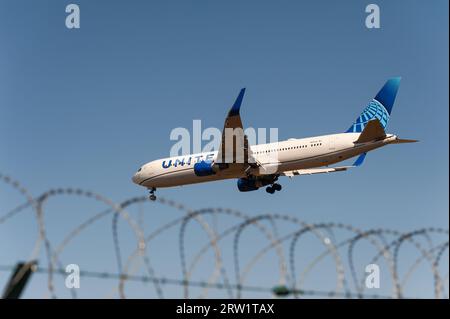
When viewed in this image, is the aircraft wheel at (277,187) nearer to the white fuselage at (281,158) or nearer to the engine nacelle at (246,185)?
the engine nacelle at (246,185)

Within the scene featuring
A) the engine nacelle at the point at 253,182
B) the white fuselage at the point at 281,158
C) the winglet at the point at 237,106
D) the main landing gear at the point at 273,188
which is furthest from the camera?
the main landing gear at the point at 273,188

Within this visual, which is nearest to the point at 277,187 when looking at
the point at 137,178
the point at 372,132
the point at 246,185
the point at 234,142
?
the point at 246,185

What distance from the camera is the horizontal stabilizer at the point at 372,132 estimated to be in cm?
5878

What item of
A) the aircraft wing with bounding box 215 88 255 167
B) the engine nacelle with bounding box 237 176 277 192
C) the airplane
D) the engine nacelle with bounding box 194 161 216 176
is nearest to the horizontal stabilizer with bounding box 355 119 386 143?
the airplane

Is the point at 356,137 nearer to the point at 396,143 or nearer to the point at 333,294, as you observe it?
the point at 396,143

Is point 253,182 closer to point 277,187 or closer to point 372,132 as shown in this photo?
point 277,187

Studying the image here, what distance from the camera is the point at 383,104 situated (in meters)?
74.4

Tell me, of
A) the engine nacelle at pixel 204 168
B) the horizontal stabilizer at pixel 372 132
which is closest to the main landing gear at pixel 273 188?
the engine nacelle at pixel 204 168

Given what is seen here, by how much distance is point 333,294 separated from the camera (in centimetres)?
3134

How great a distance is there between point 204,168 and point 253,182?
5.16 meters

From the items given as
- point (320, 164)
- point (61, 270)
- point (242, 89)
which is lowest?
point (61, 270)

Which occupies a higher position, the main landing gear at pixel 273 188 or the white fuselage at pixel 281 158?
the white fuselage at pixel 281 158
